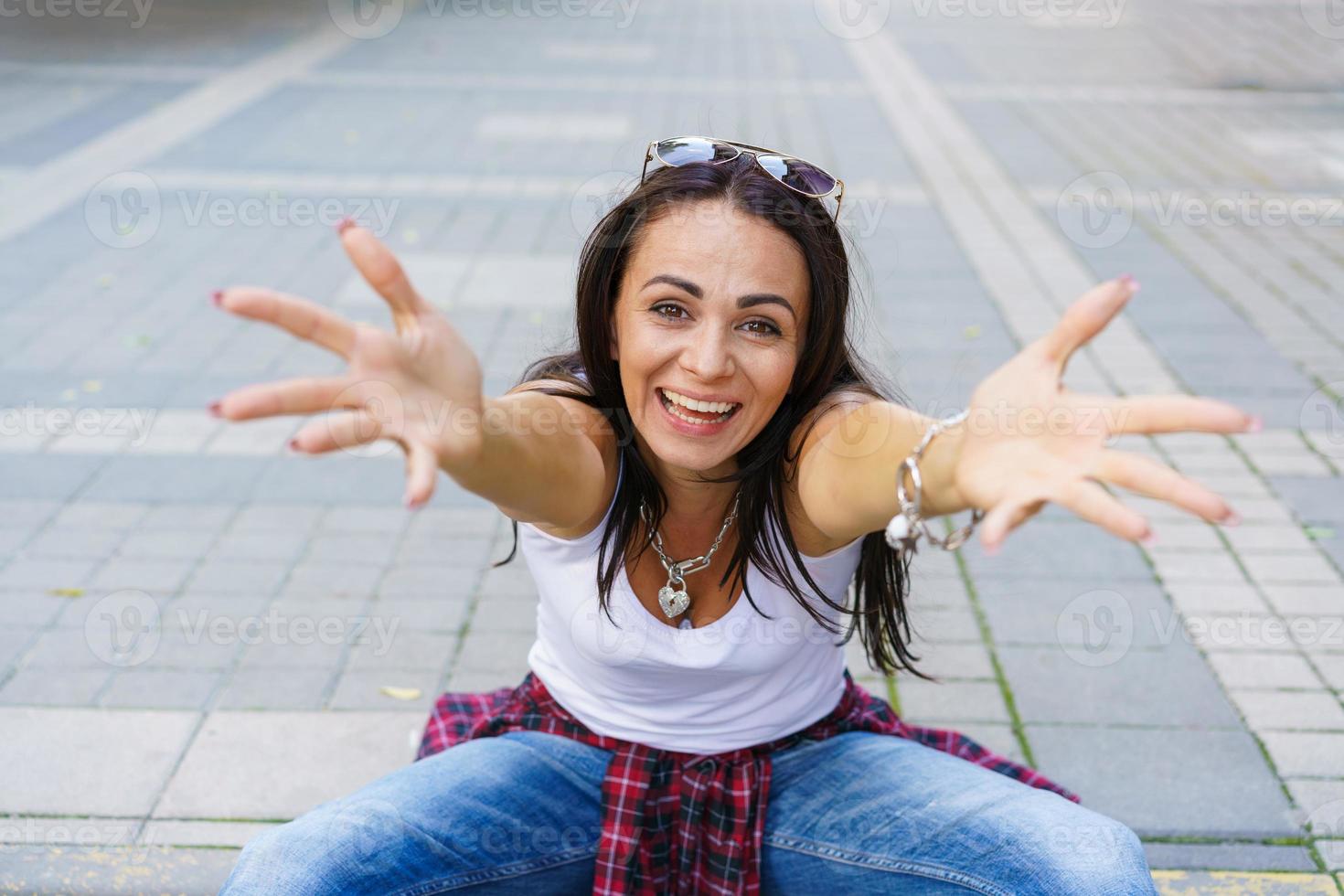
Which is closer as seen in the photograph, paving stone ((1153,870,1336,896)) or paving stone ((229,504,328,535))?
paving stone ((1153,870,1336,896))

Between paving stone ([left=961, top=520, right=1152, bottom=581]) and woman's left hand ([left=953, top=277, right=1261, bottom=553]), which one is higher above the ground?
woman's left hand ([left=953, top=277, right=1261, bottom=553])

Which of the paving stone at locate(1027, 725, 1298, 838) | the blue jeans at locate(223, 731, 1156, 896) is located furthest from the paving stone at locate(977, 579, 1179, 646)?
the blue jeans at locate(223, 731, 1156, 896)

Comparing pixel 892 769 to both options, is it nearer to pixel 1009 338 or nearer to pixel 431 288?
pixel 1009 338

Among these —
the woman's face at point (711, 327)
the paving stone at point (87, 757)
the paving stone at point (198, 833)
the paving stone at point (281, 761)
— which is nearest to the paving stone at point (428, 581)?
the paving stone at point (281, 761)

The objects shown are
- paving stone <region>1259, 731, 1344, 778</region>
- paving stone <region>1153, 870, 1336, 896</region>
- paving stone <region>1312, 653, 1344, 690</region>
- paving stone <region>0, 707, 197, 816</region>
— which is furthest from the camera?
paving stone <region>1312, 653, 1344, 690</region>

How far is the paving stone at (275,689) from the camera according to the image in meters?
3.21

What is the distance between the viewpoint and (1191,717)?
125 inches

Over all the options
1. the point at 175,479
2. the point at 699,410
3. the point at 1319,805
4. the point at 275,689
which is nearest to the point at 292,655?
the point at 275,689

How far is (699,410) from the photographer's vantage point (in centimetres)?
205

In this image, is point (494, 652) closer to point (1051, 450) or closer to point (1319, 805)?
point (1319, 805)

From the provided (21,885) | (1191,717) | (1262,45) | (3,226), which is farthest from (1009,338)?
(1262,45)

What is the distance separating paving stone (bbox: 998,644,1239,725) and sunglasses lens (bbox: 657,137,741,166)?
174 centimetres

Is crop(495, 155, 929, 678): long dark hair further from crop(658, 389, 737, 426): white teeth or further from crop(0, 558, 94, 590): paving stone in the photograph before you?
crop(0, 558, 94, 590): paving stone

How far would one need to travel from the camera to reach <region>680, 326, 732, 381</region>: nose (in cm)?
199
